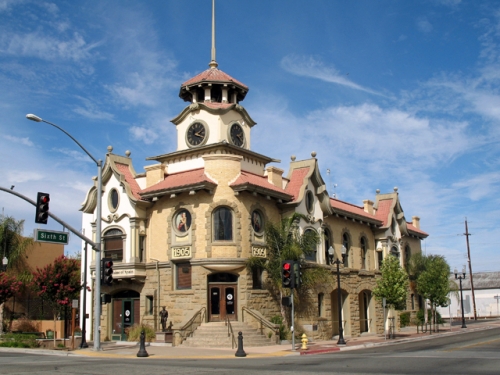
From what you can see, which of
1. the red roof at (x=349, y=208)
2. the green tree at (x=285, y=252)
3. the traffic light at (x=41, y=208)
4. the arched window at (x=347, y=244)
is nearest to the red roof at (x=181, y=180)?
the green tree at (x=285, y=252)

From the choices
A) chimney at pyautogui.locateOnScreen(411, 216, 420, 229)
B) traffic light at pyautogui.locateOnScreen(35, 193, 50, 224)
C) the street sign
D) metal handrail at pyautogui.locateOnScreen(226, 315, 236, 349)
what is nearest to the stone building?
metal handrail at pyautogui.locateOnScreen(226, 315, 236, 349)

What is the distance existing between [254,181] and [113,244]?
31.3ft

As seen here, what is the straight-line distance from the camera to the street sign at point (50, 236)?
74.8ft

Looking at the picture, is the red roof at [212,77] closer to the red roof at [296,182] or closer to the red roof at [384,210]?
the red roof at [296,182]

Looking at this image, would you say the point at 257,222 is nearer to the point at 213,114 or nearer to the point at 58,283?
the point at 213,114

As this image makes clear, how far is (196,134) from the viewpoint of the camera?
1438 inches

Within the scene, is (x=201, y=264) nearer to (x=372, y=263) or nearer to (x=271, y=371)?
(x=271, y=371)

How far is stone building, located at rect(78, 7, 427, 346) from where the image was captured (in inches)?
1227

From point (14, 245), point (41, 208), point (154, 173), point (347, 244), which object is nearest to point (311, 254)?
point (347, 244)

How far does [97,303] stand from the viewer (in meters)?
25.9

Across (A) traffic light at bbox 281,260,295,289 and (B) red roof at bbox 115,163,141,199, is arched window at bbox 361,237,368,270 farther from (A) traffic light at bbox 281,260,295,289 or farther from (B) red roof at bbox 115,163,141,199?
(A) traffic light at bbox 281,260,295,289

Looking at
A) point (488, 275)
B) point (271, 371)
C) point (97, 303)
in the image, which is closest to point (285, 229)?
point (97, 303)

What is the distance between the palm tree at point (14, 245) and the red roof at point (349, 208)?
23.4 m

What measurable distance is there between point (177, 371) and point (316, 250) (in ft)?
72.1
